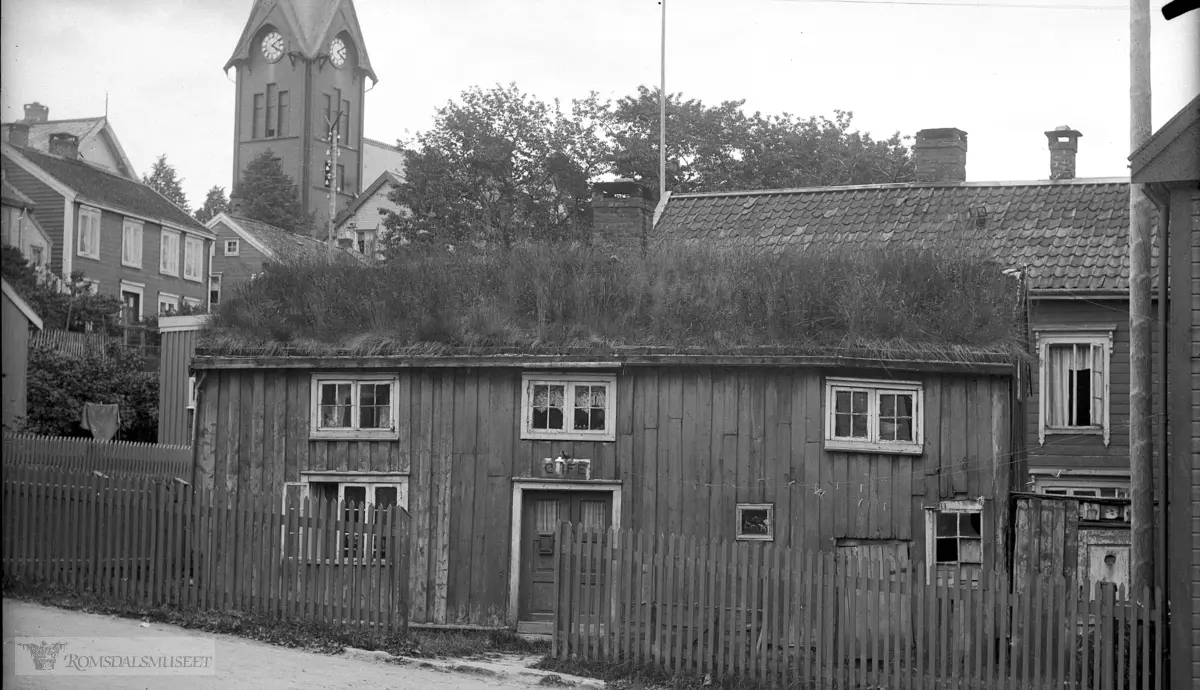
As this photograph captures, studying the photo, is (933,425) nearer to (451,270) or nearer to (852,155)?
(451,270)

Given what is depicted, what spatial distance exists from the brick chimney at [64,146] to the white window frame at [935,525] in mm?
39755

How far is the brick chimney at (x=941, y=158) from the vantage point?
28.2m

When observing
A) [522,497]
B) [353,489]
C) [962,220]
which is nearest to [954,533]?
[522,497]

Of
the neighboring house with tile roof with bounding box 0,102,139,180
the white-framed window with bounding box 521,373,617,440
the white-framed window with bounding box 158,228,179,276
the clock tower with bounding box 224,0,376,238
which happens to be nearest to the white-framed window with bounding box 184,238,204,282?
the white-framed window with bounding box 158,228,179,276

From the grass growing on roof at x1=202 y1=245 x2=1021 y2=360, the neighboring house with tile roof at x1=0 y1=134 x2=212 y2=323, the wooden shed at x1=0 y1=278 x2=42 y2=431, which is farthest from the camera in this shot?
the neighboring house with tile roof at x1=0 y1=134 x2=212 y2=323

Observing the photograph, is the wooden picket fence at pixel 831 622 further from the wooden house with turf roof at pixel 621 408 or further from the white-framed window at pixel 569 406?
the white-framed window at pixel 569 406

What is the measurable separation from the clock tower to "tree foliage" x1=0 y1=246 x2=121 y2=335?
33534 millimetres

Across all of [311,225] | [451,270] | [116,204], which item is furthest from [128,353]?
[311,225]

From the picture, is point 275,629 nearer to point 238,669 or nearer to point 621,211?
point 238,669

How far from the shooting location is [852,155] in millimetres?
43406

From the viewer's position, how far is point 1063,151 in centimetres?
3073

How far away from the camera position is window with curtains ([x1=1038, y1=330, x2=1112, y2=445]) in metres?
24.7

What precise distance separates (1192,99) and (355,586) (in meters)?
9.64

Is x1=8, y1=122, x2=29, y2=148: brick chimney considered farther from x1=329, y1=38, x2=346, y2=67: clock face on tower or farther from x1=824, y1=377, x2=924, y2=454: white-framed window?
x1=824, y1=377, x2=924, y2=454: white-framed window
